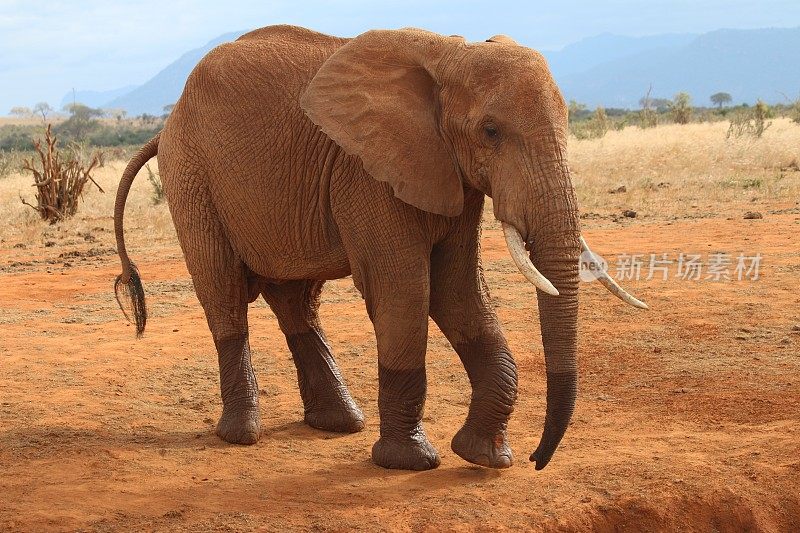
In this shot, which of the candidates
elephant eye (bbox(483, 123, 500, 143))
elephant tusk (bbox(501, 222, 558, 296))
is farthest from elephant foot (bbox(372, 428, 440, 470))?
elephant eye (bbox(483, 123, 500, 143))

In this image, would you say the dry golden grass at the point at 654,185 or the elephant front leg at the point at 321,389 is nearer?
the elephant front leg at the point at 321,389

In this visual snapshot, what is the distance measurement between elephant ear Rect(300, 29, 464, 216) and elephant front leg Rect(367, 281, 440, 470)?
0.53m

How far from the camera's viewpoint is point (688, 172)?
64.2 feet

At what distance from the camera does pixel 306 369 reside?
661cm

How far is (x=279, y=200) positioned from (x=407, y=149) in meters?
1.03

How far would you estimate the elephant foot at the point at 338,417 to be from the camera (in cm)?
641

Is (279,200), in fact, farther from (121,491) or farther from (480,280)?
(121,491)

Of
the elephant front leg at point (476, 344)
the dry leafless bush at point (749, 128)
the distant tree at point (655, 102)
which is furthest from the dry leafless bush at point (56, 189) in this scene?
the distant tree at point (655, 102)

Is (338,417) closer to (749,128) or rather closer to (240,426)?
(240,426)

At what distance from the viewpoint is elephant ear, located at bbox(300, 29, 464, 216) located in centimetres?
493

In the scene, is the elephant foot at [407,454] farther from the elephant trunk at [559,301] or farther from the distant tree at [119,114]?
the distant tree at [119,114]

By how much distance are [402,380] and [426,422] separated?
3.92ft

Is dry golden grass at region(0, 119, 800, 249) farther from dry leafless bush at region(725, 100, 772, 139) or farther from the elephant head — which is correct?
the elephant head

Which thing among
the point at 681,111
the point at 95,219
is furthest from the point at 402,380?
the point at 681,111
